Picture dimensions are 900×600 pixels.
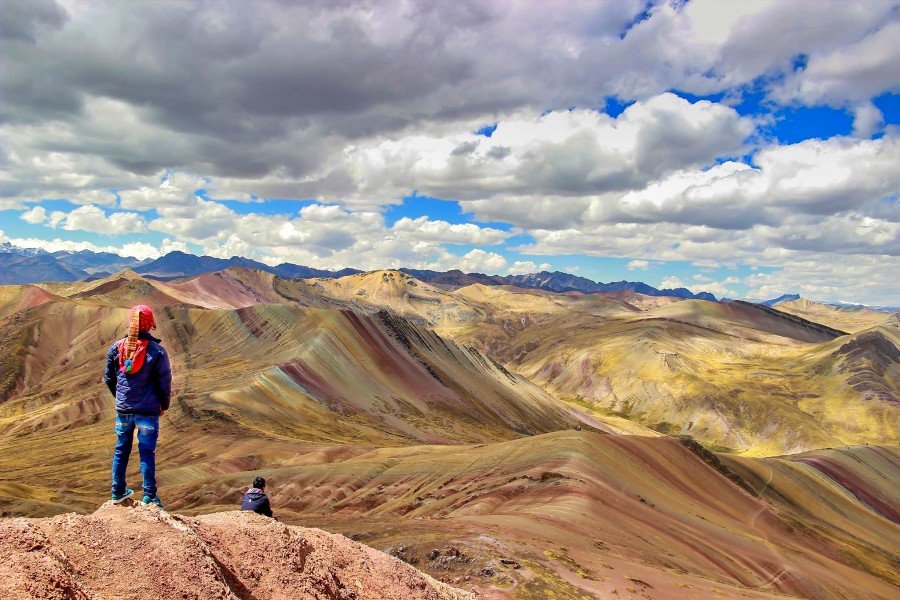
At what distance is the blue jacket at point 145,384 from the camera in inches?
378

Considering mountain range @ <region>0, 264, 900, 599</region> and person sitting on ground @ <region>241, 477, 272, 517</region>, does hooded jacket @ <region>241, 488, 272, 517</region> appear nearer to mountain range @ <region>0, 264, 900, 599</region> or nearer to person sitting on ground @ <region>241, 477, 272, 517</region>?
person sitting on ground @ <region>241, 477, 272, 517</region>

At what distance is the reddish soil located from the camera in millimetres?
6699

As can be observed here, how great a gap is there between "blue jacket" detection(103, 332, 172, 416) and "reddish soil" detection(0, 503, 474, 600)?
1.67 meters

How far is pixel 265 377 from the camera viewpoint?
71.9m

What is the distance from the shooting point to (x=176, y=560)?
25.5 feet

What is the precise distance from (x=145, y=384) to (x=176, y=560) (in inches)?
125

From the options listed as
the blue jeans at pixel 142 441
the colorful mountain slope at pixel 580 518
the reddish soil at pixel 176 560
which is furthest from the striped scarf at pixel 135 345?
the colorful mountain slope at pixel 580 518

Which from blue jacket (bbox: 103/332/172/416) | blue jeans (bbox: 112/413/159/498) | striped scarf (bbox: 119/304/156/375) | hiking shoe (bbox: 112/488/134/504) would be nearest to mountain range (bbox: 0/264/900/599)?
hiking shoe (bbox: 112/488/134/504)

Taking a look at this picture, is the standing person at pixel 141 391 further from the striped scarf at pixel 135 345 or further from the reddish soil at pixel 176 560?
the reddish soil at pixel 176 560

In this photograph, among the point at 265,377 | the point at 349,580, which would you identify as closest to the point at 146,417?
the point at 349,580

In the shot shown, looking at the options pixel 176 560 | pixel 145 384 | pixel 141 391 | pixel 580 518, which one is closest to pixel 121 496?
pixel 141 391

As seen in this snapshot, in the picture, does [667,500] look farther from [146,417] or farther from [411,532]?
[146,417]

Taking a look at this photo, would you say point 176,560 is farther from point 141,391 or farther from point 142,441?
point 141,391

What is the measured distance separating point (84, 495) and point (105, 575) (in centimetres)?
3838
